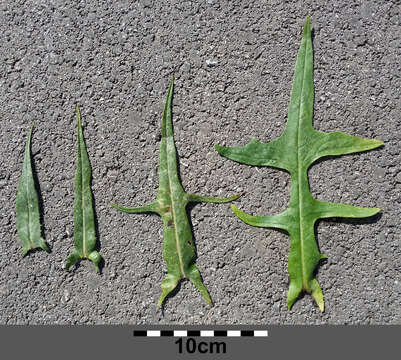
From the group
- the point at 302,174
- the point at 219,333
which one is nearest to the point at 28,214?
the point at 219,333

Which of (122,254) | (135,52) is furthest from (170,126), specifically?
(122,254)

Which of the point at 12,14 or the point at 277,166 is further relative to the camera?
the point at 12,14

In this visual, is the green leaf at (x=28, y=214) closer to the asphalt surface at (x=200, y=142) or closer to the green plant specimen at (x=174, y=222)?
the asphalt surface at (x=200, y=142)

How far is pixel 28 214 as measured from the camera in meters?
1.53

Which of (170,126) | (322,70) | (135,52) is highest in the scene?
(135,52)

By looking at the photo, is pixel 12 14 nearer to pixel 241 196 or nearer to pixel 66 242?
pixel 66 242

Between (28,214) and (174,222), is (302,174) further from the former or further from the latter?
(28,214)

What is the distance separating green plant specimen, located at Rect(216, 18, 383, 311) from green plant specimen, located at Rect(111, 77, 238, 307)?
0.63 feet

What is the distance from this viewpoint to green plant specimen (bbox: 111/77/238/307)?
1.45m

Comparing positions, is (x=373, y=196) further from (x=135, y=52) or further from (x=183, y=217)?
(x=135, y=52)

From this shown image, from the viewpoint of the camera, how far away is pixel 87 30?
157 centimetres

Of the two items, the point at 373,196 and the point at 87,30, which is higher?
the point at 87,30

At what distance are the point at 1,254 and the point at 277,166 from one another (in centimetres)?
110

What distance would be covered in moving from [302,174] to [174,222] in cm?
49
